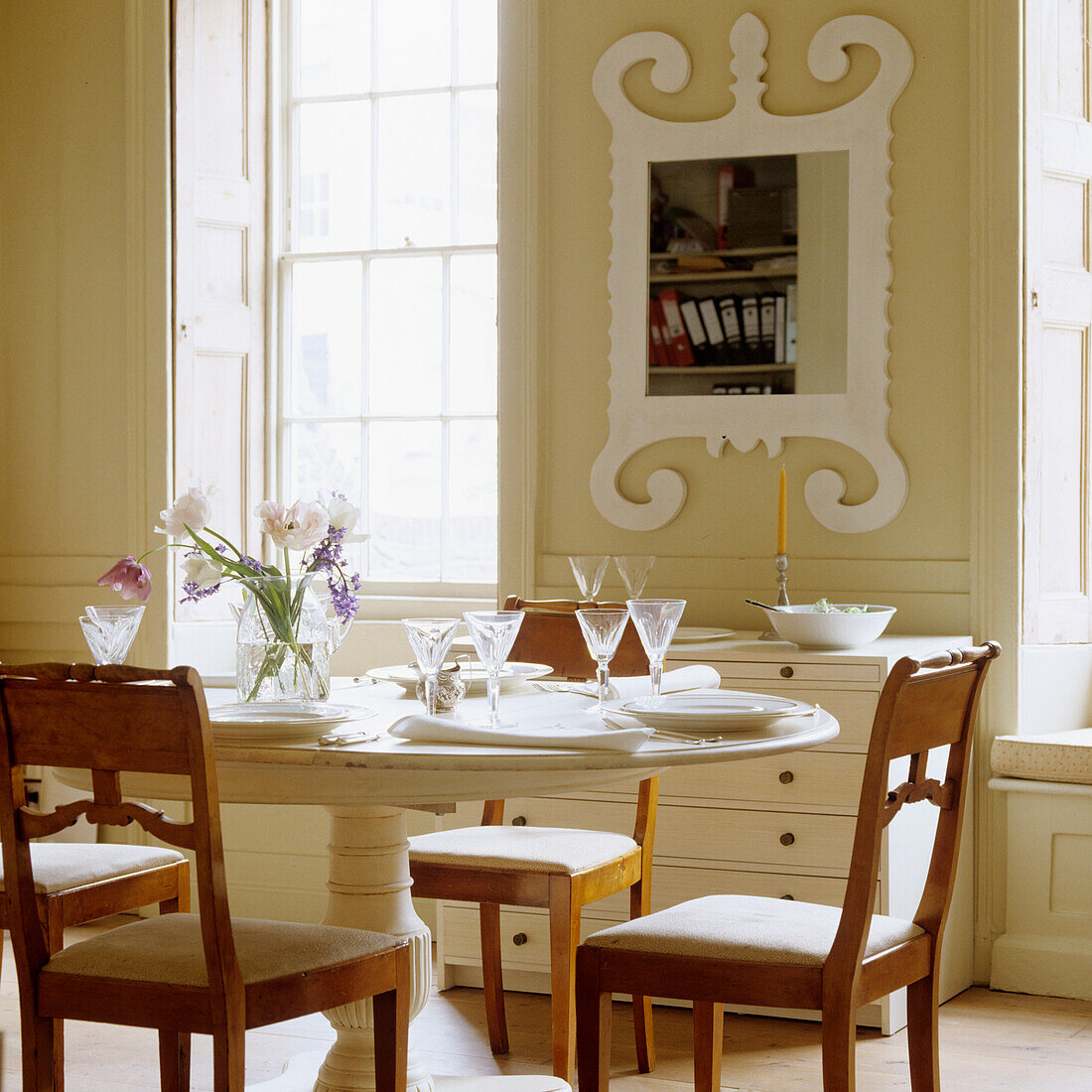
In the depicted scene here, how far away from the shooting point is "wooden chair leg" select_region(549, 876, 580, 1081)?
254 centimetres

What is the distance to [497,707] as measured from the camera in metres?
2.06

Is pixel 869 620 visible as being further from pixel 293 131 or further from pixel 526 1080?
pixel 293 131

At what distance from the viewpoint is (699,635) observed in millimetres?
3340

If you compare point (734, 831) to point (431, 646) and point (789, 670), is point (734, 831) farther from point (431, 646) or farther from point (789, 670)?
point (431, 646)

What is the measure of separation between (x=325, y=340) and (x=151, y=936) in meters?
2.64

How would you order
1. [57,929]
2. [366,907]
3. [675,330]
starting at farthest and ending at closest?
[675,330], [57,929], [366,907]

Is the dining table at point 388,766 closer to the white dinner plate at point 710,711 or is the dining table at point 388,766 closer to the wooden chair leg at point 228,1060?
the white dinner plate at point 710,711

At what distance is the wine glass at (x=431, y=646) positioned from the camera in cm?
201

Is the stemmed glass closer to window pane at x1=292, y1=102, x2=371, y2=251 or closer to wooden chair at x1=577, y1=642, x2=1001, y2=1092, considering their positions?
wooden chair at x1=577, y1=642, x2=1001, y2=1092

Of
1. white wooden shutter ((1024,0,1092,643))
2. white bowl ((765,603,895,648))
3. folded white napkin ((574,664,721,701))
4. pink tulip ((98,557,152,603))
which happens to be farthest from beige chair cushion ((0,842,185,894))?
white wooden shutter ((1024,0,1092,643))

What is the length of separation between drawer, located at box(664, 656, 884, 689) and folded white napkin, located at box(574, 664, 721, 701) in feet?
2.21

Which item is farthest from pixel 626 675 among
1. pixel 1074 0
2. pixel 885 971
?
pixel 1074 0

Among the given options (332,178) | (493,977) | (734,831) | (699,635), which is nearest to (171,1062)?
(493,977)

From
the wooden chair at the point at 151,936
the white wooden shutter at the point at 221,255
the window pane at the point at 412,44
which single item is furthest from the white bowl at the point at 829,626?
the window pane at the point at 412,44
